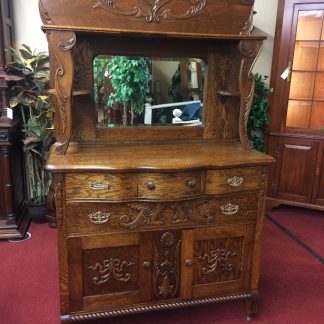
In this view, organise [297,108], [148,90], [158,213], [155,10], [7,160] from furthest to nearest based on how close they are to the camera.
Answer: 1. [297,108]
2. [7,160]
3. [148,90]
4. [155,10]
5. [158,213]

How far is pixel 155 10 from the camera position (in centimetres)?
175

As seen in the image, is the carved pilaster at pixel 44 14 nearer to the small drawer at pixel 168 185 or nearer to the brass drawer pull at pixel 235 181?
the small drawer at pixel 168 185

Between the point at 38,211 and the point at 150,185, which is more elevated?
the point at 150,185

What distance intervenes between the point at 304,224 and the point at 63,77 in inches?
102

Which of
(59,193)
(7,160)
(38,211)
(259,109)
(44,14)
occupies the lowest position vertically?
(38,211)

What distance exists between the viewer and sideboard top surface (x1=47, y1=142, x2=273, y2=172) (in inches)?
60.9

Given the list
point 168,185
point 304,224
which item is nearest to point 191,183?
point 168,185

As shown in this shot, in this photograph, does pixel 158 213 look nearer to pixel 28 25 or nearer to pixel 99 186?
pixel 99 186

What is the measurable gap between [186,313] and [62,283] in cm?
76

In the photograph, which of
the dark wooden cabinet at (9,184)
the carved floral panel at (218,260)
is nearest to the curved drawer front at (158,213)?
the carved floral panel at (218,260)

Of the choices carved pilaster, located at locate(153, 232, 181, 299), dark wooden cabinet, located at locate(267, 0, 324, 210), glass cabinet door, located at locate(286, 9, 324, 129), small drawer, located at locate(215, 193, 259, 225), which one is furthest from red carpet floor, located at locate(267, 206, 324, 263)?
carved pilaster, located at locate(153, 232, 181, 299)

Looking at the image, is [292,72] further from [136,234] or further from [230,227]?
[136,234]

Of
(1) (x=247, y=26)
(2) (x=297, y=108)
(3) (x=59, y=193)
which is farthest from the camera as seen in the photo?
(2) (x=297, y=108)

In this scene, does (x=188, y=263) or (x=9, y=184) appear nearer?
(x=188, y=263)
